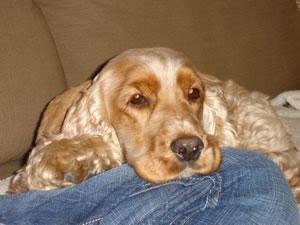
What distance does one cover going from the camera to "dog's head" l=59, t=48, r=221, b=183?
1733 millimetres

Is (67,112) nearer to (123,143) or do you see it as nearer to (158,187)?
(123,143)

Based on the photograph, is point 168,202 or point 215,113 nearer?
point 168,202

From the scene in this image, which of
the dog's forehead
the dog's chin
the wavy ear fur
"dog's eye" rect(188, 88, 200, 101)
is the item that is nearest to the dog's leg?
the wavy ear fur

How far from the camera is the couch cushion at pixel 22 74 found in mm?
2264

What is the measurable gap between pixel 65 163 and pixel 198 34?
6.64ft

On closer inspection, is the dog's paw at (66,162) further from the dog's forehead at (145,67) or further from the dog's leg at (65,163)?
the dog's forehead at (145,67)

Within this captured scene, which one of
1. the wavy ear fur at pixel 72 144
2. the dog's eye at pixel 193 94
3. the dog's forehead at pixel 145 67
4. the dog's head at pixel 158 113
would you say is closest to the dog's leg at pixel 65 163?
the wavy ear fur at pixel 72 144

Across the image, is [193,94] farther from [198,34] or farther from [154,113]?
[198,34]

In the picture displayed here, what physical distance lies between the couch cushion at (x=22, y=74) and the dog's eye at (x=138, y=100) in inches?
29.0

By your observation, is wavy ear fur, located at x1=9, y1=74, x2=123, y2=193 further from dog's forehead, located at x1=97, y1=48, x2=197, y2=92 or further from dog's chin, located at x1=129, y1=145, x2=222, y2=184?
dog's chin, located at x1=129, y1=145, x2=222, y2=184

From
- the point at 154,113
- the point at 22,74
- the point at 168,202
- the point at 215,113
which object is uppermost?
the point at 22,74

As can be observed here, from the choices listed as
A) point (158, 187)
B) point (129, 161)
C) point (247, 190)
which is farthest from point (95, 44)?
point (247, 190)

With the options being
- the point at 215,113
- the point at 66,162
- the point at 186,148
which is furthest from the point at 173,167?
the point at 215,113

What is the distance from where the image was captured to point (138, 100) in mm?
2082
